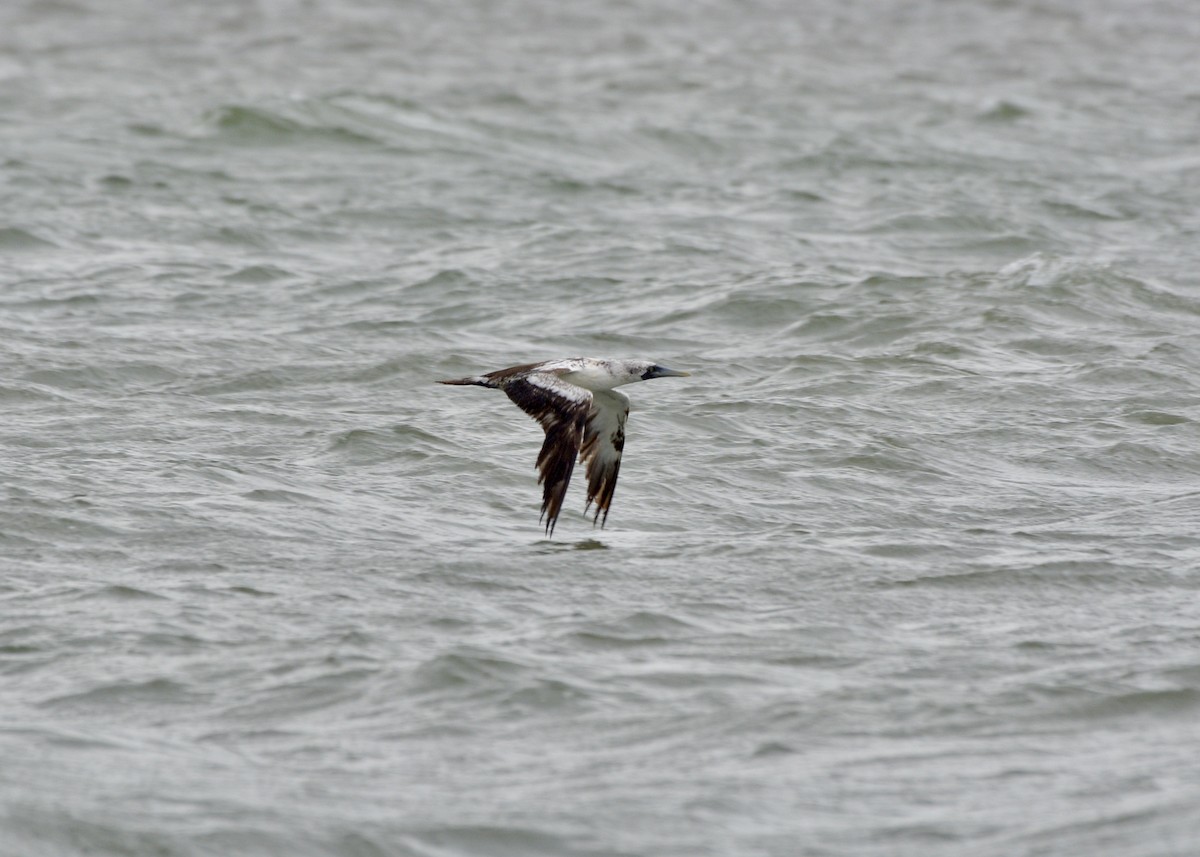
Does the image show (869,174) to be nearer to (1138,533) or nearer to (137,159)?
(137,159)

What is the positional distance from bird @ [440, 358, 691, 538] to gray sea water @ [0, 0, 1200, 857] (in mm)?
203

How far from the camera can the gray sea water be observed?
557 cm

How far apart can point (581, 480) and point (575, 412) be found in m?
1.52

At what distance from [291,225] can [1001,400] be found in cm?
644

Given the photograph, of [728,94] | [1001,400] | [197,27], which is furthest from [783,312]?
[197,27]

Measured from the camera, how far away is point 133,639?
6520 mm

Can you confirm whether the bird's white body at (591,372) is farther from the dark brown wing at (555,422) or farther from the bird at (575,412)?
the dark brown wing at (555,422)

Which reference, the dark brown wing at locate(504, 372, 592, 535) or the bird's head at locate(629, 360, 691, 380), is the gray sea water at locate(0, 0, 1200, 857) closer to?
the dark brown wing at locate(504, 372, 592, 535)

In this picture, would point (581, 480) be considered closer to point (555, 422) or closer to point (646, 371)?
point (646, 371)

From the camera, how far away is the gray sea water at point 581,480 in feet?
18.3

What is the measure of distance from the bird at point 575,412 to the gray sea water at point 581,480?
0.67ft

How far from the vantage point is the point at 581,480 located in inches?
378

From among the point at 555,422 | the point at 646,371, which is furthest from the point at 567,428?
the point at 646,371

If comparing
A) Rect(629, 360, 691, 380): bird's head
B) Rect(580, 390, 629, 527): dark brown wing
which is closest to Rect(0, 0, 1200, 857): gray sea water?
Rect(580, 390, 629, 527): dark brown wing
